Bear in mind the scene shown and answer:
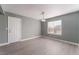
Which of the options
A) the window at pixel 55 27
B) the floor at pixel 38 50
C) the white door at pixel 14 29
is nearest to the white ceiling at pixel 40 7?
the white door at pixel 14 29

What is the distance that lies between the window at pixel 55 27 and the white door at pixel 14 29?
10.7 feet

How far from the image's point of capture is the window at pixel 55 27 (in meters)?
5.23

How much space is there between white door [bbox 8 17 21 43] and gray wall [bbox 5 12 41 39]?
1.19 ft

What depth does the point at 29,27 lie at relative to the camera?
5.83 metres

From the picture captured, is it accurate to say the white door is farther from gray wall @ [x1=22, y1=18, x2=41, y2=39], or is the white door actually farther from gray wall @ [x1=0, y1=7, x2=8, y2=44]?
gray wall @ [x1=22, y1=18, x2=41, y2=39]

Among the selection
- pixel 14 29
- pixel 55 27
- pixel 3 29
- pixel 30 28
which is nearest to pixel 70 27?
pixel 55 27

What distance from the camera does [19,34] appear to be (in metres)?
4.91

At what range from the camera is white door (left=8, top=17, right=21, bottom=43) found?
4.21 meters

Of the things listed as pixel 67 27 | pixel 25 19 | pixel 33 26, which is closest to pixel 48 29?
Result: pixel 33 26

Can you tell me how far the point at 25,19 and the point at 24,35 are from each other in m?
1.54

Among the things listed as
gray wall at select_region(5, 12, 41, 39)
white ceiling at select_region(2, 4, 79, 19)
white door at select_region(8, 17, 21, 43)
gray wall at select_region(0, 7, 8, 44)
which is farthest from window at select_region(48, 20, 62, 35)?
gray wall at select_region(0, 7, 8, 44)

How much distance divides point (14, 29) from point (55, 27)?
3.85m

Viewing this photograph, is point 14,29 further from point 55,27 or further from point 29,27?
point 55,27
